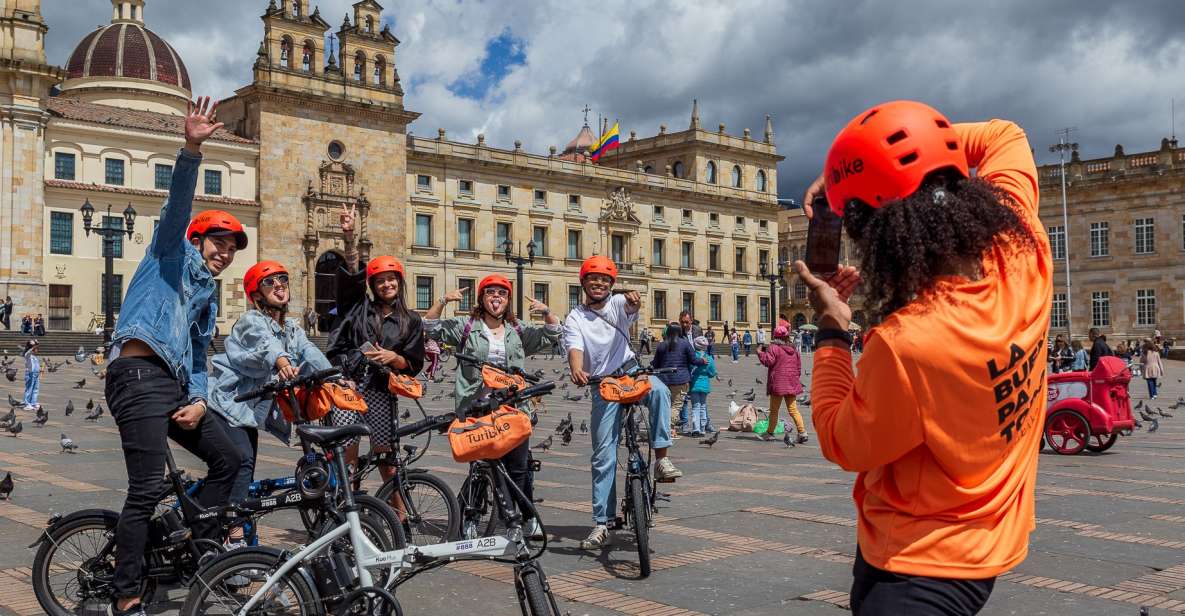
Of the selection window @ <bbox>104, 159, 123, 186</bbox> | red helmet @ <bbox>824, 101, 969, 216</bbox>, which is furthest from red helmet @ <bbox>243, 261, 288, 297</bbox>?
window @ <bbox>104, 159, 123, 186</bbox>

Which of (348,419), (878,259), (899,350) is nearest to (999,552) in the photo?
(899,350)

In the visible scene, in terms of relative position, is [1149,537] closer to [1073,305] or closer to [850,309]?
[850,309]

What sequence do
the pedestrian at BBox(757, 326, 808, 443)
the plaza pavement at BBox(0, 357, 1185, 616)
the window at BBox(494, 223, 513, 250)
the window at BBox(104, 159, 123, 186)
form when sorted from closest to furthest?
1. the plaza pavement at BBox(0, 357, 1185, 616)
2. the pedestrian at BBox(757, 326, 808, 443)
3. the window at BBox(104, 159, 123, 186)
4. the window at BBox(494, 223, 513, 250)

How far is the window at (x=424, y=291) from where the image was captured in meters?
54.6

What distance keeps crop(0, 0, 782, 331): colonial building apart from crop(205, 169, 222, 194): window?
82 millimetres

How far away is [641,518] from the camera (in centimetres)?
552

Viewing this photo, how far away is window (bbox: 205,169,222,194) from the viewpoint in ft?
152

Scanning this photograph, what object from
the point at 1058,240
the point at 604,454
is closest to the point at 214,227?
the point at 604,454

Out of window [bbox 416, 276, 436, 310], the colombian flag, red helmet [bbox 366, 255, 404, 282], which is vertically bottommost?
red helmet [bbox 366, 255, 404, 282]

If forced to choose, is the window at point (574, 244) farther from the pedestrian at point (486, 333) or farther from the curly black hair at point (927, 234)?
the curly black hair at point (927, 234)

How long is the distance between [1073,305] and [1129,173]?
747 cm

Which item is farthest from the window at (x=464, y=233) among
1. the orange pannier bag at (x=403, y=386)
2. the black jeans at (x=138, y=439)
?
the black jeans at (x=138, y=439)

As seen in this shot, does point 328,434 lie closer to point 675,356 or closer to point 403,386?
point 403,386

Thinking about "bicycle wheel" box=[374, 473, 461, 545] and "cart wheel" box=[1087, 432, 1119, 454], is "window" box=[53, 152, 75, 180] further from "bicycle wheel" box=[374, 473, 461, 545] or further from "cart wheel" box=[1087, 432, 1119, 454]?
"bicycle wheel" box=[374, 473, 461, 545]
